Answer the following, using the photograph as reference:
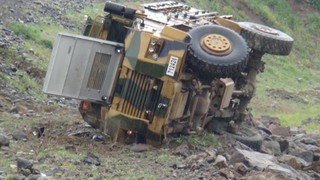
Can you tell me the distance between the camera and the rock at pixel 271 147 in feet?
48.0

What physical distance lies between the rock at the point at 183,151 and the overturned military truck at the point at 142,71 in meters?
0.32

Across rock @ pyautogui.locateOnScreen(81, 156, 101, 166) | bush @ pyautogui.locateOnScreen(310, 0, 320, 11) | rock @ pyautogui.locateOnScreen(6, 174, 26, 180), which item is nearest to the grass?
rock @ pyautogui.locateOnScreen(81, 156, 101, 166)

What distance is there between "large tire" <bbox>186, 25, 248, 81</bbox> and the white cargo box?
1049 millimetres

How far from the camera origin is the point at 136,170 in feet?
35.4

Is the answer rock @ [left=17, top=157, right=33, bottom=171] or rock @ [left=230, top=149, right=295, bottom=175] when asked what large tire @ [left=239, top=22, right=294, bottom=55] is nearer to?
rock @ [left=230, top=149, right=295, bottom=175]

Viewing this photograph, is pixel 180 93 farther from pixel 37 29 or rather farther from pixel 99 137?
pixel 37 29

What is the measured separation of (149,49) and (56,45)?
1269 millimetres

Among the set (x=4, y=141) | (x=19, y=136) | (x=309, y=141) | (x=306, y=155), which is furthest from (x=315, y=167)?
(x=4, y=141)

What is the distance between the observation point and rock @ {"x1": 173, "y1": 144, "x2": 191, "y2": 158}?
12.1m

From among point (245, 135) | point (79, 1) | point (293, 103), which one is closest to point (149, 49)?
point (245, 135)

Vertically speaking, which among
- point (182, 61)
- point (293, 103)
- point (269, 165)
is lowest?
point (293, 103)

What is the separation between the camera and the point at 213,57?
12539 mm

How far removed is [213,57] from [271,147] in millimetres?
2942

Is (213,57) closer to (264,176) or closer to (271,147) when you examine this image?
(264,176)
